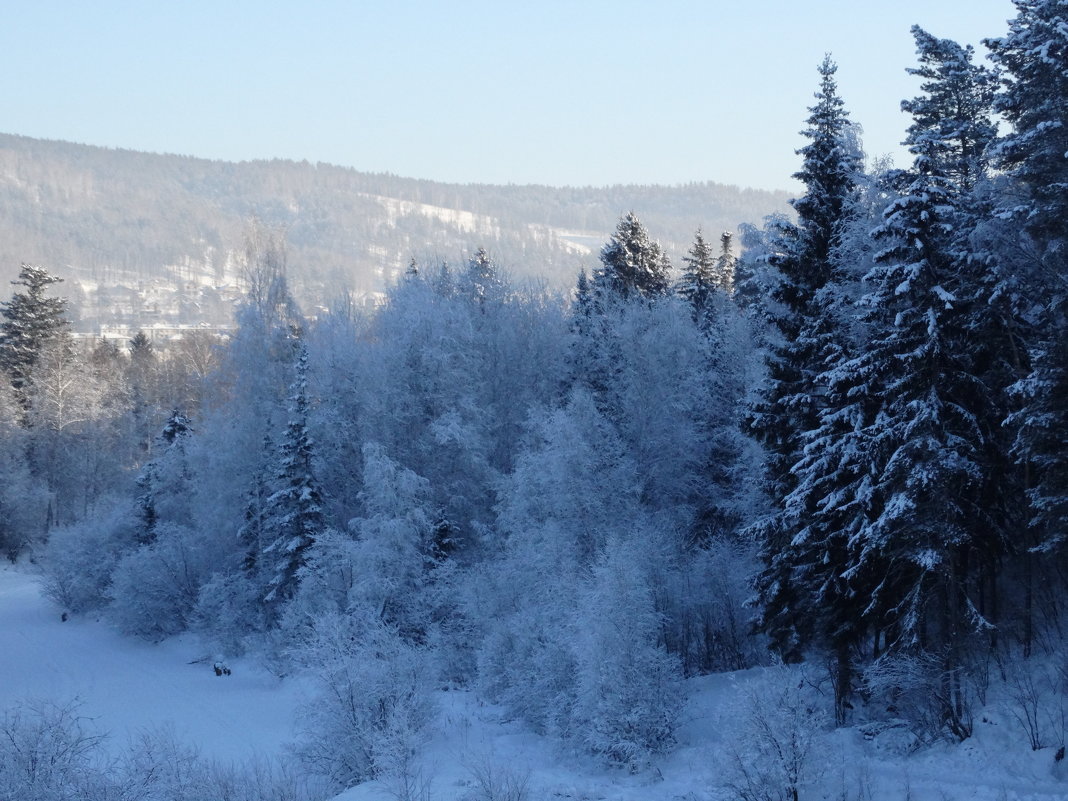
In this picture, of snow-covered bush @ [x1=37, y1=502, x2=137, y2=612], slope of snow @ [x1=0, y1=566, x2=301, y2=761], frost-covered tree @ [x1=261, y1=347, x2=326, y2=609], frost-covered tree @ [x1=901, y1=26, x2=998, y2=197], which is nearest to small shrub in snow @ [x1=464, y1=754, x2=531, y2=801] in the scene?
slope of snow @ [x1=0, y1=566, x2=301, y2=761]

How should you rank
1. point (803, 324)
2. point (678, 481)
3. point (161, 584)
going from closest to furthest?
point (803, 324)
point (678, 481)
point (161, 584)

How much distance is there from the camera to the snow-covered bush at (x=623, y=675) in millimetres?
20234

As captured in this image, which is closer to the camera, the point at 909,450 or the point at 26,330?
the point at 909,450

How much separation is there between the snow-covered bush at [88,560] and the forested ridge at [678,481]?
208mm

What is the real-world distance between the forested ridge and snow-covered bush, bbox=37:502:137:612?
0.21m

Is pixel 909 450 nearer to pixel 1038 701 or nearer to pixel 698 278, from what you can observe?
pixel 1038 701

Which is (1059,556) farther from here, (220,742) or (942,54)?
(220,742)

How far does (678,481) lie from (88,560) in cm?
3305

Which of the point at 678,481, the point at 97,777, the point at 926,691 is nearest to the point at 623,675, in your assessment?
Answer: the point at 926,691

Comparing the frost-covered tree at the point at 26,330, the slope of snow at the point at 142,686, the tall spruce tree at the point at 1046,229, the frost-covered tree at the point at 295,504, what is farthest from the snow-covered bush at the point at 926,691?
the frost-covered tree at the point at 26,330

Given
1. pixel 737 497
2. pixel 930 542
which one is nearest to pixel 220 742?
pixel 737 497

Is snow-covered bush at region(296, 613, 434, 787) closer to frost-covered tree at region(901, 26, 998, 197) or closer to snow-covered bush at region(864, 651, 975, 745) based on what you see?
snow-covered bush at region(864, 651, 975, 745)

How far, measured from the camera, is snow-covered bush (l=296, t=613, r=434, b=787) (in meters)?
19.3

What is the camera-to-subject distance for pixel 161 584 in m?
43.0
